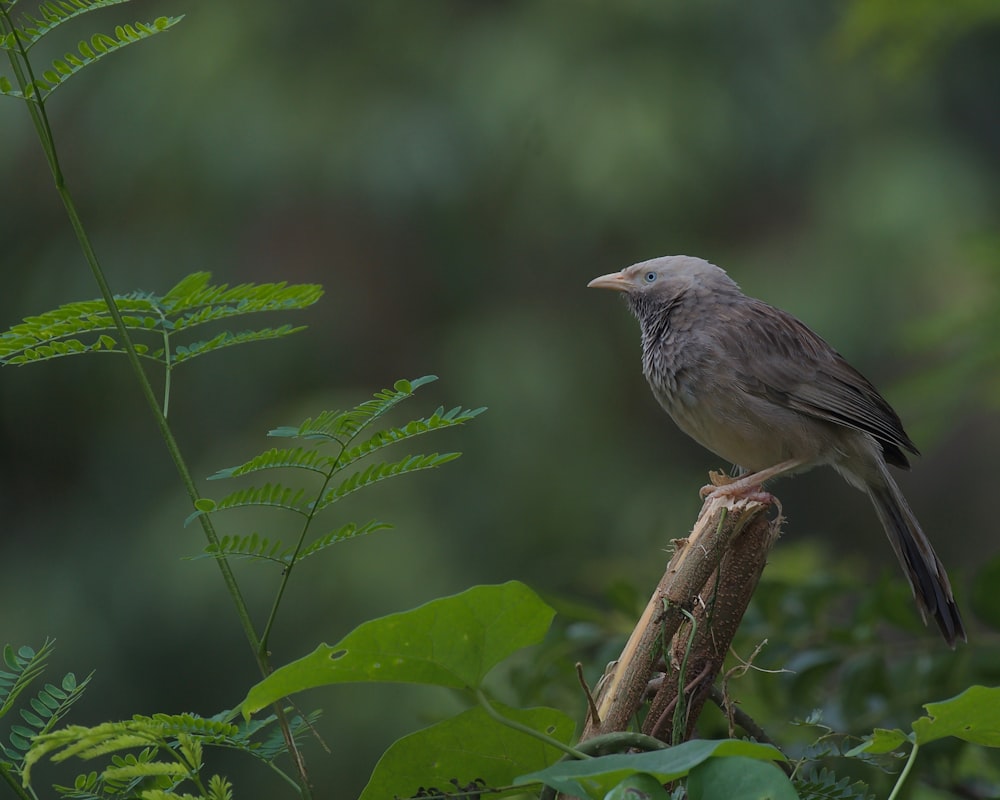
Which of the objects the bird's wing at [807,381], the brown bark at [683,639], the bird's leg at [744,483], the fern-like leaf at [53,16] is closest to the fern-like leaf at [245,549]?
the brown bark at [683,639]

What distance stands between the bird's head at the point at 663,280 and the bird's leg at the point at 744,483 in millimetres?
693

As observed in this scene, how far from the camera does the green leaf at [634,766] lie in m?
1.28

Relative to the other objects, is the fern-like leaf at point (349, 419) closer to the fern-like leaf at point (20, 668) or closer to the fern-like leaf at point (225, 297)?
the fern-like leaf at point (225, 297)

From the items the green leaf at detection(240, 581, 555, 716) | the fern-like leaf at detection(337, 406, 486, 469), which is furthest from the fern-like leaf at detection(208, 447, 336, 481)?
the green leaf at detection(240, 581, 555, 716)

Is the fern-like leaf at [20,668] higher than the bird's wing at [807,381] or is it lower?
higher

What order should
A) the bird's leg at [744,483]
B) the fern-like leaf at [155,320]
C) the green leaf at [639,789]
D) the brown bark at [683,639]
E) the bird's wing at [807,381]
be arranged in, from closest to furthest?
1. the green leaf at [639,789]
2. the brown bark at [683,639]
3. the fern-like leaf at [155,320]
4. the bird's leg at [744,483]
5. the bird's wing at [807,381]

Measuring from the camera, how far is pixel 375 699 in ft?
27.3

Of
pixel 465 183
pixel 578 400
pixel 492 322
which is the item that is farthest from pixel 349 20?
pixel 578 400

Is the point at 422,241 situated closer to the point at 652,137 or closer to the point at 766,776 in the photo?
the point at 652,137

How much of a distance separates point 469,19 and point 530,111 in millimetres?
1617

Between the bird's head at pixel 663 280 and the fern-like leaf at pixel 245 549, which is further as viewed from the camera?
the bird's head at pixel 663 280

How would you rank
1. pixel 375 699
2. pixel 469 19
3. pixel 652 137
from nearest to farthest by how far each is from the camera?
pixel 375 699
pixel 652 137
pixel 469 19

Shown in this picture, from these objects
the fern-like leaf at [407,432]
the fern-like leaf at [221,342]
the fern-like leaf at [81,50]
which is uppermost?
the fern-like leaf at [81,50]

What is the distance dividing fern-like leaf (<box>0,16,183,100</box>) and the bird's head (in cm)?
241
